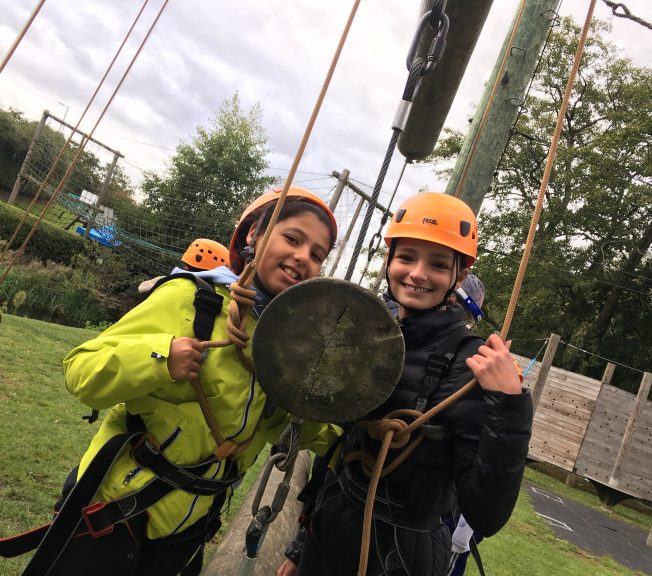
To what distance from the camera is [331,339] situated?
1.11 metres

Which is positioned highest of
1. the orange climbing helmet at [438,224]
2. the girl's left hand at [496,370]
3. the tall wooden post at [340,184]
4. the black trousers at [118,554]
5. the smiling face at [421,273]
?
the tall wooden post at [340,184]

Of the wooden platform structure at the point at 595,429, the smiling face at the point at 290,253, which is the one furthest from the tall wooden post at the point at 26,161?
the smiling face at the point at 290,253

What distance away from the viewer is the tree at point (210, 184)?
71.8 feet

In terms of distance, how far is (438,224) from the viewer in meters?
1.49

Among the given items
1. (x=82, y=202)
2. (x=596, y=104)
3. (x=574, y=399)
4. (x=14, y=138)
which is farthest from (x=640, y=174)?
(x=14, y=138)

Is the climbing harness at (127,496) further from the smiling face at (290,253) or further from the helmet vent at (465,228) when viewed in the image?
the helmet vent at (465,228)

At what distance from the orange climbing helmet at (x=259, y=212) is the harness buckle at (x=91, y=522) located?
31.3 inches

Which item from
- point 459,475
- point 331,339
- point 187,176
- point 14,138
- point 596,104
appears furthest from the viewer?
point 14,138

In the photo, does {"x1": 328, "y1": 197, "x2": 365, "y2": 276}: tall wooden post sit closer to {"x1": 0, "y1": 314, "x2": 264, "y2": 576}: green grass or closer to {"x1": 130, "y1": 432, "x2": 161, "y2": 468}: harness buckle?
{"x1": 0, "y1": 314, "x2": 264, "y2": 576}: green grass

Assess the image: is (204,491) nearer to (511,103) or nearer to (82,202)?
(511,103)

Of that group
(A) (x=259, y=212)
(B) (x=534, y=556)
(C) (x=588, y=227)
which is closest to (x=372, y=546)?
(A) (x=259, y=212)

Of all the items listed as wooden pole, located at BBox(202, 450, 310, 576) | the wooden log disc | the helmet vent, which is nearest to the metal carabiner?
the helmet vent

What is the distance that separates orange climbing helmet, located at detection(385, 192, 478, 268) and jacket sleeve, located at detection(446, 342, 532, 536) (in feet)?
1.62

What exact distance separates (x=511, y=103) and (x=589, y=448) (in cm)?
1143
